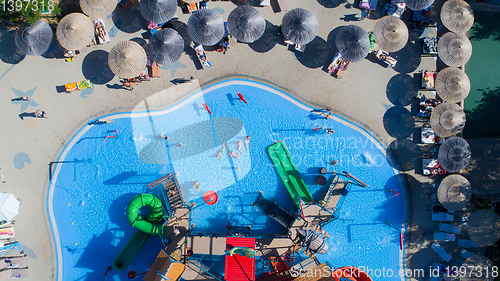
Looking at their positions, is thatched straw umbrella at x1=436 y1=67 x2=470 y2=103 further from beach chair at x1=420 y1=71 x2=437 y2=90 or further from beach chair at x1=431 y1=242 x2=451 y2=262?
beach chair at x1=431 y1=242 x2=451 y2=262

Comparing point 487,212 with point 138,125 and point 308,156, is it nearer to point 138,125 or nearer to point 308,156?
point 308,156

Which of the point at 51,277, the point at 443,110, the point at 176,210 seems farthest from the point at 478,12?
the point at 51,277

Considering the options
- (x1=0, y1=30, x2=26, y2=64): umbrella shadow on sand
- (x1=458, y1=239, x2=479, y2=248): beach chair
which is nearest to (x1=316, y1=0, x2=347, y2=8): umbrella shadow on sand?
(x1=458, y1=239, x2=479, y2=248): beach chair

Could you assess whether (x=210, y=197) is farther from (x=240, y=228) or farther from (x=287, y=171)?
(x=287, y=171)

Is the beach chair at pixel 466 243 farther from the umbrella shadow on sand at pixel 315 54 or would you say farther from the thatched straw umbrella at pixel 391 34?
the umbrella shadow on sand at pixel 315 54

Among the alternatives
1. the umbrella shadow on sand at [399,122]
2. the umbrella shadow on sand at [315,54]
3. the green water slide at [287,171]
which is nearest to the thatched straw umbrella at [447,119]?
the umbrella shadow on sand at [399,122]

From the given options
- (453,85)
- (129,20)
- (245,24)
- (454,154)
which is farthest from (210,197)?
(453,85)
